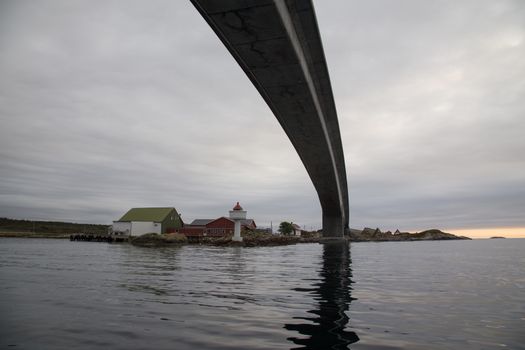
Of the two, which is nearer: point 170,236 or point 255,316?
point 255,316

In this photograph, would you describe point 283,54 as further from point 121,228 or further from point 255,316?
point 121,228

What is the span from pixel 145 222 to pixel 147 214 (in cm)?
310

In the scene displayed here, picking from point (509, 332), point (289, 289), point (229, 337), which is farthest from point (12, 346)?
point (509, 332)

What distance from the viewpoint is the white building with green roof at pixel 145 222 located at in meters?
68.7

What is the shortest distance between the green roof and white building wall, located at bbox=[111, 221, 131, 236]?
2.23m

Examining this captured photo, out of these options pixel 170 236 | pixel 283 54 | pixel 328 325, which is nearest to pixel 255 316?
pixel 328 325

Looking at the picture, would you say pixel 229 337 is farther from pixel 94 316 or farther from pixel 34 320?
pixel 34 320

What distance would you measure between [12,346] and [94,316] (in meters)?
1.98

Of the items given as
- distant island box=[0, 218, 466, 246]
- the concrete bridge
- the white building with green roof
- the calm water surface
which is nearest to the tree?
distant island box=[0, 218, 466, 246]

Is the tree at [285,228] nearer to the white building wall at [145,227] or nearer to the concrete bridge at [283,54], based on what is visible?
the white building wall at [145,227]

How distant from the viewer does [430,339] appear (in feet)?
18.9

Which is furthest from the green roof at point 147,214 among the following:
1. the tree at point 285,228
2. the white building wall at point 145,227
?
the tree at point 285,228

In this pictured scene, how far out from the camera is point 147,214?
71750 millimetres

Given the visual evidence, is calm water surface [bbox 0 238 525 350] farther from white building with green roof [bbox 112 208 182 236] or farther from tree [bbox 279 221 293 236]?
tree [bbox 279 221 293 236]
